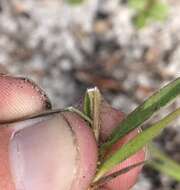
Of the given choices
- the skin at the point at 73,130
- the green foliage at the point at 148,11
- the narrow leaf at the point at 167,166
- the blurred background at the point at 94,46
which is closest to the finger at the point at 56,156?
the skin at the point at 73,130

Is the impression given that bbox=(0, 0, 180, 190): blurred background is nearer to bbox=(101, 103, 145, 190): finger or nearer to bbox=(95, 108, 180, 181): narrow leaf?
bbox=(101, 103, 145, 190): finger

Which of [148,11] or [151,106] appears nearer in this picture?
[151,106]

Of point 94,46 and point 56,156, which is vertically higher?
point 94,46

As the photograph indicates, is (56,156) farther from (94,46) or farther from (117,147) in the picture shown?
(94,46)

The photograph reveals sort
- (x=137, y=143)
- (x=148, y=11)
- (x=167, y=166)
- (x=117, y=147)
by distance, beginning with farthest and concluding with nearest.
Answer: (x=148, y=11) < (x=167, y=166) < (x=117, y=147) < (x=137, y=143)

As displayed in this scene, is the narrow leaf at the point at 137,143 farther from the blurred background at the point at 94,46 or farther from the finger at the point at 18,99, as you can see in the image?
the blurred background at the point at 94,46

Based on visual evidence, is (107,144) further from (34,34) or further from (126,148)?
(34,34)

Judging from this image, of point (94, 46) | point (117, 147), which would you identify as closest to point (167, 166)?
point (117, 147)

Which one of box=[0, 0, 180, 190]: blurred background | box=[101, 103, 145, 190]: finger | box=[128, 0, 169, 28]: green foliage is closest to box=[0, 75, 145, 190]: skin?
box=[101, 103, 145, 190]: finger
